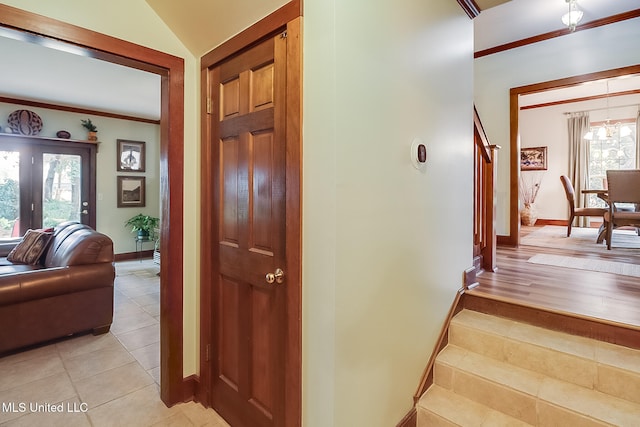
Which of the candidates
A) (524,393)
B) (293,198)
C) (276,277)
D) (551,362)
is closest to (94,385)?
(276,277)

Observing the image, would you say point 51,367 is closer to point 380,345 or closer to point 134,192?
point 380,345

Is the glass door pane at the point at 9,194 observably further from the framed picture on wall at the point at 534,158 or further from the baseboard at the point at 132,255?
the framed picture on wall at the point at 534,158

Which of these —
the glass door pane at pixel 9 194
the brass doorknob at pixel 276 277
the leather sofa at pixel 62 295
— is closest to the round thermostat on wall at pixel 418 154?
the brass doorknob at pixel 276 277

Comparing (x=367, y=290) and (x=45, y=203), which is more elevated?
(x=45, y=203)

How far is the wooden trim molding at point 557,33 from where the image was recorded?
11.5 feet

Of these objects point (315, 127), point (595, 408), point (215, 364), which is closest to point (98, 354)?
point (215, 364)

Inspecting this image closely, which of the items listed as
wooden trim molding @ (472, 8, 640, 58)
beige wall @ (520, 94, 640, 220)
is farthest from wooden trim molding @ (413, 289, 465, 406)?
beige wall @ (520, 94, 640, 220)

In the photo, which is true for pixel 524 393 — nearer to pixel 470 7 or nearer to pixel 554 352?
pixel 554 352

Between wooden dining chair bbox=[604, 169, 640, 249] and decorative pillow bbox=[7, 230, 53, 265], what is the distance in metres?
6.81

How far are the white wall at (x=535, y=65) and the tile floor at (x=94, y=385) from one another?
4.39 meters

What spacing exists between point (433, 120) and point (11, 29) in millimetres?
2117

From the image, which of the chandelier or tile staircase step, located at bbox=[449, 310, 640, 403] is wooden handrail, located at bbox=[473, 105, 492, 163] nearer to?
tile staircase step, located at bbox=[449, 310, 640, 403]

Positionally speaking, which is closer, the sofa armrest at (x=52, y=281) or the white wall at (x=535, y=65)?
the sofa armrest at (x=52, y=281)

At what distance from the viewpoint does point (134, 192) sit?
6301 mm
